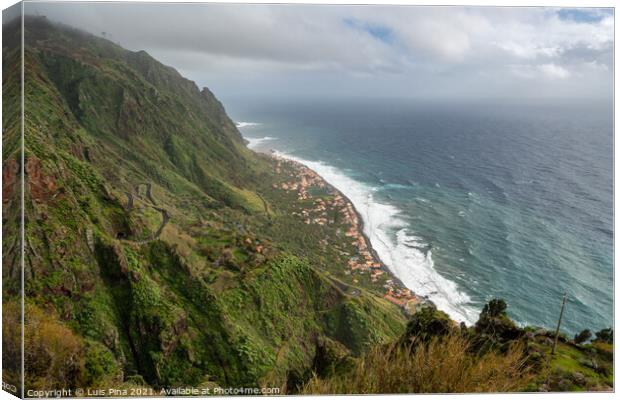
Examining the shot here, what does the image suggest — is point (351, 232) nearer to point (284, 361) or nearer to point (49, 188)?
point (284, 361)

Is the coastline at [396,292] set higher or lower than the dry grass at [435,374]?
lower

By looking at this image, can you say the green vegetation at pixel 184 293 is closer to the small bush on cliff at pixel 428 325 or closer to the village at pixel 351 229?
the small bush on cliff at pixel 428 325

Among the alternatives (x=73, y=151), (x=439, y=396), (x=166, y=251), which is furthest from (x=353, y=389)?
(x=73, y=151)

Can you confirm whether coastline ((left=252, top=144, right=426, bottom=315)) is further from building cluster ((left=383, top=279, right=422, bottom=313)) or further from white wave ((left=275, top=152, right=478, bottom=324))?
white wave ((left=275, top=152, right=478, bottom=324))

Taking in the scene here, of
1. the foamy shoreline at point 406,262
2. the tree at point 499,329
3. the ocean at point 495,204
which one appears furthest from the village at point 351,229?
the tree at point 499,329

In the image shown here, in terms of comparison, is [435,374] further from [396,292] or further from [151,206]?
[396,292]

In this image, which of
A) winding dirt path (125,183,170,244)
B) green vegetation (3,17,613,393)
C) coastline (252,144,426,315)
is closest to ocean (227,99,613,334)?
coastline (252,144,426,315)

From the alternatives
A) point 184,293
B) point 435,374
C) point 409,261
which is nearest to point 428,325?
point 435,374
